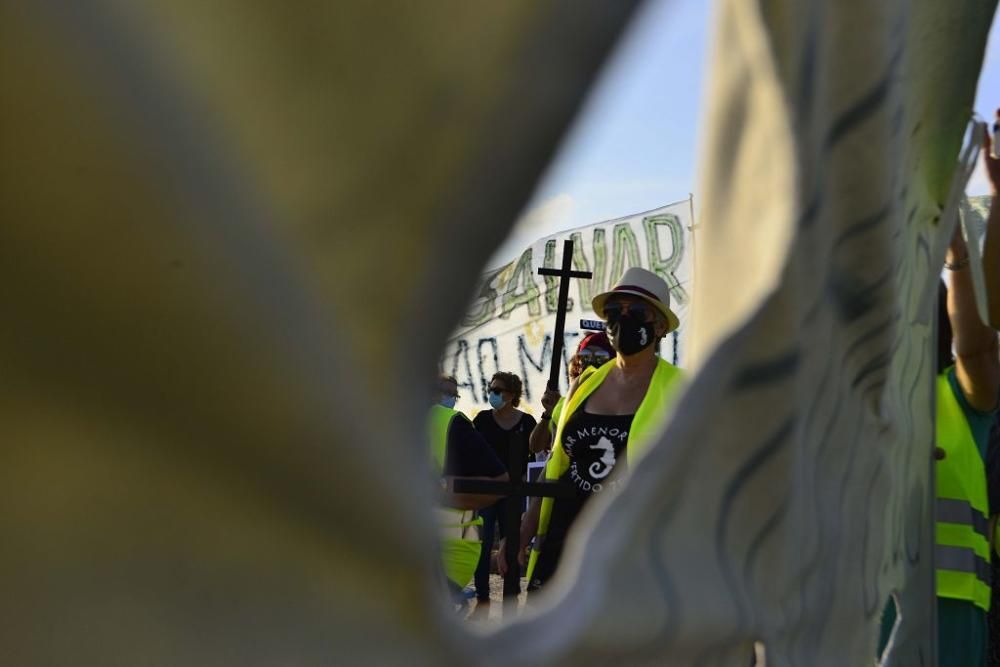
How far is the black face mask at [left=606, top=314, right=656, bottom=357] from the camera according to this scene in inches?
99.6

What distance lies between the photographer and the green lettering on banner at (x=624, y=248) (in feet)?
26.5

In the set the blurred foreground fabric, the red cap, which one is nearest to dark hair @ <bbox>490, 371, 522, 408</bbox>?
the red cap

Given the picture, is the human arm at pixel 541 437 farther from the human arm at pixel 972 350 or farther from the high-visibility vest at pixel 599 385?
the human arm at pixel 972 350

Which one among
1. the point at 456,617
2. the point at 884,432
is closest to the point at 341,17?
the point at 456,617

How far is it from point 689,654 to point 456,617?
0.22 m

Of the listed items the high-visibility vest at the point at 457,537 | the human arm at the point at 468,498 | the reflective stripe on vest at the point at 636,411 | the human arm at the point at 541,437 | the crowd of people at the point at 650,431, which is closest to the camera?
the crowd of people at the point at 650,431

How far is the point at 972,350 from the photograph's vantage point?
177 centimetres

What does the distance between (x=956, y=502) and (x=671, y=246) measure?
5881mm

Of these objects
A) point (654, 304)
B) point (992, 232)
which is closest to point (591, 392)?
point (654, 304)

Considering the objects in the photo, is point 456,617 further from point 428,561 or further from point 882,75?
point 882,75

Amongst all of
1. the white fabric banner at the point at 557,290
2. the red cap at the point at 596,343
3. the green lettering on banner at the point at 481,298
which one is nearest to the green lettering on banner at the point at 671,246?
the white fabric banner at the point at 557,290

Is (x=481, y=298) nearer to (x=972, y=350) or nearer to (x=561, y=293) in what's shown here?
(x=972, y=350)

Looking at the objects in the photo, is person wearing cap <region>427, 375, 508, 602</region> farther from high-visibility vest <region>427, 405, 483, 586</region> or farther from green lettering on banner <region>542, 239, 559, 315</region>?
green lettering on banner <region>542, 239, 559, 315</region>

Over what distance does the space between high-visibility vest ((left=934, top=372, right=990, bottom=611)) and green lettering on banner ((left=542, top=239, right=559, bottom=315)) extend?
180 inches
